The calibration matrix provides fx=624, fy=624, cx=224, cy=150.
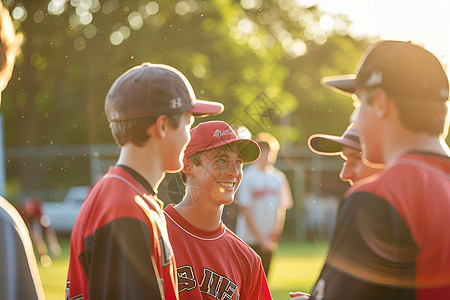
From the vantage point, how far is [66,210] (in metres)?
20.4

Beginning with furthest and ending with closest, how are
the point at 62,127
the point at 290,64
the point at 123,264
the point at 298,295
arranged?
1. the point at 290,64
2. the point at 62,127
3. the point at 298,295
4. the point at 123,264

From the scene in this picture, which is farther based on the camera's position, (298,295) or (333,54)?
(333,54)

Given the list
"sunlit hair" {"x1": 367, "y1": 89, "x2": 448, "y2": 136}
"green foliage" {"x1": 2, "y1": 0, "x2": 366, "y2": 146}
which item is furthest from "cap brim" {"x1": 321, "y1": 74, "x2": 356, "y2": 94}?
"green foliage" {"x1": 2, "y1": 0, "x2": 366, "y2": 146}

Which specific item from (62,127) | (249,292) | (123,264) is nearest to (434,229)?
(123,264)

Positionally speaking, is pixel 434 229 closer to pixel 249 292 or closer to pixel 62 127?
pixel 249 292

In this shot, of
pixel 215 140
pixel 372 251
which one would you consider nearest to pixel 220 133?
pixel 215 140

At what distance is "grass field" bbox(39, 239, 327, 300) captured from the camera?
9766mm

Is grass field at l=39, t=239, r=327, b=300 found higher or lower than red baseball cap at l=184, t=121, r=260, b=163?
lower

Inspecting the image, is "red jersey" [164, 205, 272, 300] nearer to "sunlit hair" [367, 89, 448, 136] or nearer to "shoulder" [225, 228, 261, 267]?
"shoulder" [225, 228, 261, 267]

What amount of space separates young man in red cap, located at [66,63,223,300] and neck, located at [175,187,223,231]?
0.74 metres

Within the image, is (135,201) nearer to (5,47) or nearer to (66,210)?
(5,47)

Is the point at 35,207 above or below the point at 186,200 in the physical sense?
below

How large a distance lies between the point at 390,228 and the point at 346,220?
14cm

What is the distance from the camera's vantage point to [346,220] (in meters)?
1.92
